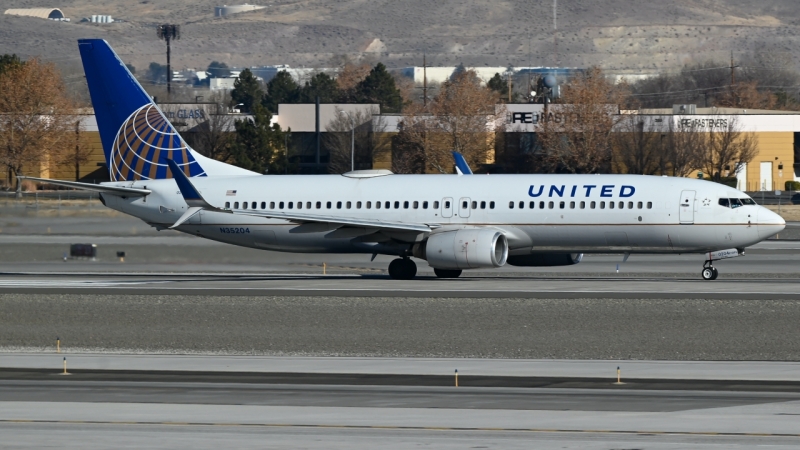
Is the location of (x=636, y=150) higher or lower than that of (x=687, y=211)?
higher

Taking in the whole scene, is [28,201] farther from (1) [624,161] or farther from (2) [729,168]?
(2) [729,168]

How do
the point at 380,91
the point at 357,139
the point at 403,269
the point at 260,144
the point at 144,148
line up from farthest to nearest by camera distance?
1. the point at 380,91
2. the point at 357,139
3. the point at 260,144
4. the point at 144,148
5. the point at 403,269

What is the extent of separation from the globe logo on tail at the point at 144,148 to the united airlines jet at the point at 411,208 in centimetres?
4

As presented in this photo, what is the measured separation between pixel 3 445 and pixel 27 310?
1959 centimetres

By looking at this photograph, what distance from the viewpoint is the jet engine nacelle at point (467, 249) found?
142 feet

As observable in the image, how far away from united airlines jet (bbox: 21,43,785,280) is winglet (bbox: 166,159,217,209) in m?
0.05

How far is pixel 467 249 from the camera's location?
43.6 metres

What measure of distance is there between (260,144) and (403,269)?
72.5m

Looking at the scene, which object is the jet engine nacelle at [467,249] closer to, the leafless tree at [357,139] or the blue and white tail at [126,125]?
the blue and white tail at [126,125]

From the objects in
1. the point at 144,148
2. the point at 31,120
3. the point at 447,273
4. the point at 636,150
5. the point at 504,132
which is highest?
the point at 31,120

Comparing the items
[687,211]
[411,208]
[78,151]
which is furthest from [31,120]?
[687,211]

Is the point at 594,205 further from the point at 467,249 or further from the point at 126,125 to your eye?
the point at 126,125

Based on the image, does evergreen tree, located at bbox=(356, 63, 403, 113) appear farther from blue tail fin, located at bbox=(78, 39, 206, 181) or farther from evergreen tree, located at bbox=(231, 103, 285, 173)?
blue tail fin, located at bbox=(78, 39, 206, 181)

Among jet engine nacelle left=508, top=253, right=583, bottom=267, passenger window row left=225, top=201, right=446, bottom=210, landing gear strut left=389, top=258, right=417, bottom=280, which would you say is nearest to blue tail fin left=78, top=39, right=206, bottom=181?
passenger window row left=225, top=201, right=446, bottom=210
